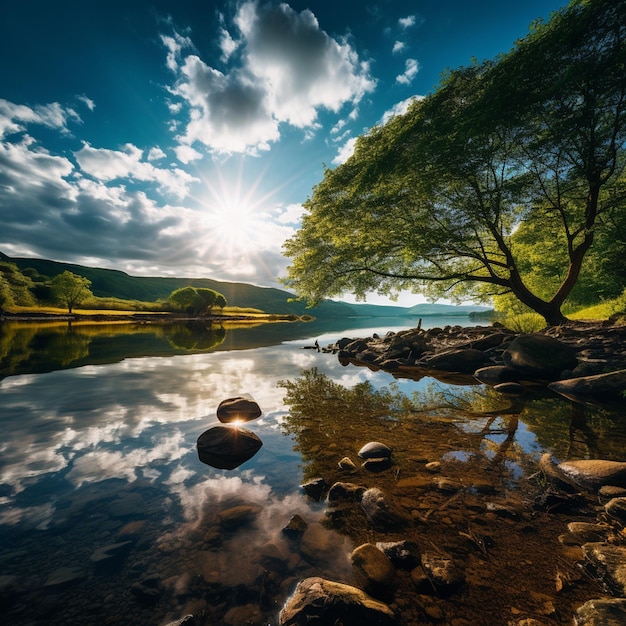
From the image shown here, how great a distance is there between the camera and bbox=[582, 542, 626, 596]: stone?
9.28 feet

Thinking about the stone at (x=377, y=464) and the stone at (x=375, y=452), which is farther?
the stone at (x=375, y=452)

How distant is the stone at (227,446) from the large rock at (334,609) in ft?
10.9

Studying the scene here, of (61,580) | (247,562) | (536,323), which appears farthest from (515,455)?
(536,323)

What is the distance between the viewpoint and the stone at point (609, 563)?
283cm

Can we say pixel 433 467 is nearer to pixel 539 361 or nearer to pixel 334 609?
pixel 334 609

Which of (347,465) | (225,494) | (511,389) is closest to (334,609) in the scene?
(225,494)

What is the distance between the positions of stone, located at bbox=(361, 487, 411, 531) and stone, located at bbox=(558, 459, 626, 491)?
3.14 m

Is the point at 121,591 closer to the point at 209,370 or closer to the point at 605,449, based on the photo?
the point at 605,449

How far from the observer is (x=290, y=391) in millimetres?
11547

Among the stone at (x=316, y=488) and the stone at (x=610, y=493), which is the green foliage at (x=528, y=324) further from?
the stone at (x=316, y=488)

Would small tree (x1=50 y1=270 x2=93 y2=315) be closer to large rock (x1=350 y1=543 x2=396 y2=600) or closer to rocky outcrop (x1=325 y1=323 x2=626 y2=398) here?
rocky outcrop (x1=325 y1=323 x2=626 y2=398)

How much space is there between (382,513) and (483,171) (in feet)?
59.2

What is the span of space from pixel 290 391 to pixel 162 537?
788 centimetres

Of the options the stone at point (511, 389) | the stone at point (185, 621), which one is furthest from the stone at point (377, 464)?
the stone at point (511, 389)
